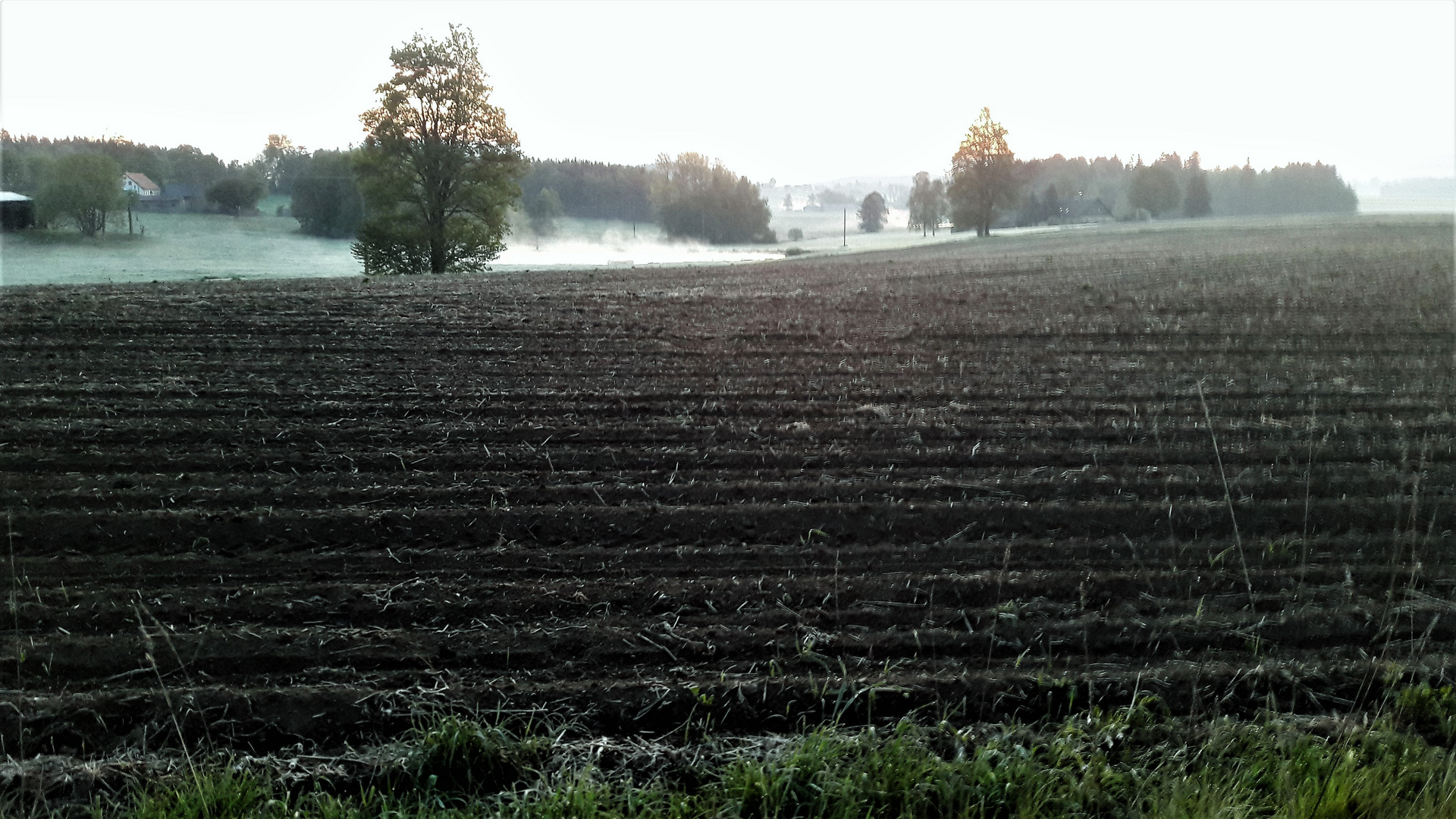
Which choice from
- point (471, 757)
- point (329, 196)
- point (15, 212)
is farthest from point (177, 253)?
point (471, 757)

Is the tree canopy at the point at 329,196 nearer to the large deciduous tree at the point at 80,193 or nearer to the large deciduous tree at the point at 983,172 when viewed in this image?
the large deciduous tree at the point at 80,193

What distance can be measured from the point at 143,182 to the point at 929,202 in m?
53.7

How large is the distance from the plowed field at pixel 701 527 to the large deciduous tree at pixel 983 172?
55.3 meters

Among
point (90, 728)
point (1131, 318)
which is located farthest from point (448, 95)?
point (90, 728)

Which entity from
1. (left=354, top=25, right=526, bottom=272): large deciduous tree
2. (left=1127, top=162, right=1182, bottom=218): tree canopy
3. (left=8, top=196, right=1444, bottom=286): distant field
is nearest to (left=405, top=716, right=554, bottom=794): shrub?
(left=8, top=196, right=1444, bottom=286): distant field

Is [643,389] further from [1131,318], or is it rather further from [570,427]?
[1131,318]

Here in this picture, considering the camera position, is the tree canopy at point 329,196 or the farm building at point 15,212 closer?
the farm building at point 15,212

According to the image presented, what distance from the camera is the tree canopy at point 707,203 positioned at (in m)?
47.0

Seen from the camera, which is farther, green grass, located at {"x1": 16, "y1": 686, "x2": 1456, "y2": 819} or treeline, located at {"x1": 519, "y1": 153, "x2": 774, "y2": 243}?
treeline, located at {"x1": 519, "y1": 153, "x2": 774, "y2": 243}

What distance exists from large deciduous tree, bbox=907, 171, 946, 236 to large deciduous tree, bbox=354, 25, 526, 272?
40500 millimetres

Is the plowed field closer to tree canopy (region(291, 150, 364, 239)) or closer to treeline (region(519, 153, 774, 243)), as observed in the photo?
tree canopy (region(291, 150, 364, 239))

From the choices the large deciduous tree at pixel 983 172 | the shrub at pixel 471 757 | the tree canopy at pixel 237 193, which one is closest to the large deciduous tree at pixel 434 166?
the tree canopy at pixel 237 193

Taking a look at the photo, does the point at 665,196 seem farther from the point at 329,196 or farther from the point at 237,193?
the point at 237,193

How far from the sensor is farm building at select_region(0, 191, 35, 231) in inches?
714
